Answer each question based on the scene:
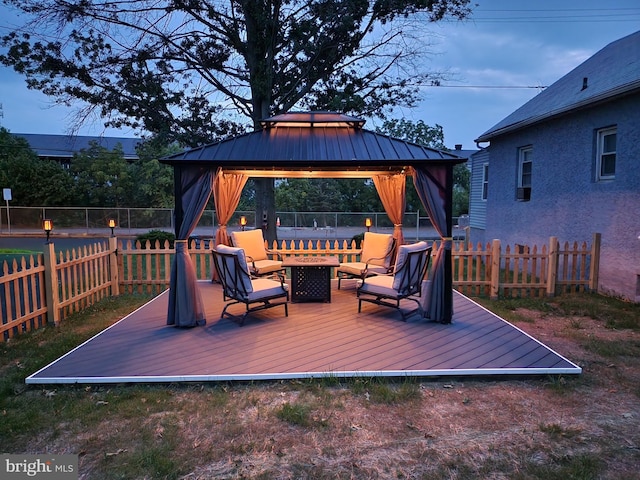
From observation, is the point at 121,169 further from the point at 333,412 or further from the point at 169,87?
the point at 333,412

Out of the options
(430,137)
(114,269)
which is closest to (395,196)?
(114,269)

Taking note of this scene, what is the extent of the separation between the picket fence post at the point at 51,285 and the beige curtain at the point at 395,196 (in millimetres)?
5969

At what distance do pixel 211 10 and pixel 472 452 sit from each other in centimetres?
1219

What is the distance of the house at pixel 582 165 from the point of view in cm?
718

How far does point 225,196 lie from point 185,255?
7.89 feet

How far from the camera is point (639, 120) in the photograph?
22.9 ft

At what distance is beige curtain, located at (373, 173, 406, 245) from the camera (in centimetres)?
804

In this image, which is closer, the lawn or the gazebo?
the lawn

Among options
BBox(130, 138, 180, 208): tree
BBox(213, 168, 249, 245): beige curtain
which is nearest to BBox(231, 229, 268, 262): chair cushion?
BBox(213, 168, 249, 245): beige curtain

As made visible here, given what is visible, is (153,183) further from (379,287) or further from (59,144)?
(379,287)

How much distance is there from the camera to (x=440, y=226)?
5.48 metres

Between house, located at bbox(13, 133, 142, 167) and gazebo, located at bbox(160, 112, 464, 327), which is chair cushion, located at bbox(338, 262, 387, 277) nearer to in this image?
gazebo, located at bbox(160, 112, 464, 327)

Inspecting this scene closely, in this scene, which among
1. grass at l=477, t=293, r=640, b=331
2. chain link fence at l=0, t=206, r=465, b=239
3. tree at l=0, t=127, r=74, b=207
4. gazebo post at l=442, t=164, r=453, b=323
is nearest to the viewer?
gazebo post at l=442, t=164, r=453, b=323

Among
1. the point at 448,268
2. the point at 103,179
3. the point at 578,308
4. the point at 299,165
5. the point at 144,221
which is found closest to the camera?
the point at 448,268
